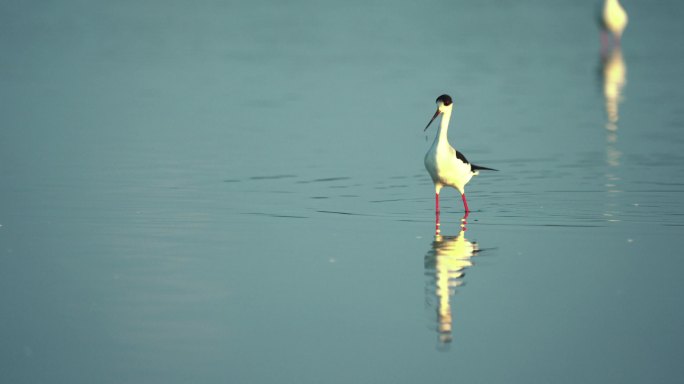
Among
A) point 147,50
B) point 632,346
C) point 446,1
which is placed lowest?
point 632,346

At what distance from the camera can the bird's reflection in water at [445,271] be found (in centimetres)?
789

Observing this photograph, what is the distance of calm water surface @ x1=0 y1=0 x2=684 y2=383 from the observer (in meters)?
7.38

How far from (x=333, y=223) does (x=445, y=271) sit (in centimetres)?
236

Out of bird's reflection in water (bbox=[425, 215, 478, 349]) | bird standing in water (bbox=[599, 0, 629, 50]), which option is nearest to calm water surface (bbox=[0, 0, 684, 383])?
bird's reflection in water (bbox=[425, 215, 478, 349])

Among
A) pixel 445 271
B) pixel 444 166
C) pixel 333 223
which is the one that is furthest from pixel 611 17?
A: pixel 445 271

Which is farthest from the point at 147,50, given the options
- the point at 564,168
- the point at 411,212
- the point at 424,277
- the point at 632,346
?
the point at 632,346

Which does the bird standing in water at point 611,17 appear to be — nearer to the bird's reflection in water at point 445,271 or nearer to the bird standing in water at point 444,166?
the bird standing in water at point 444,166

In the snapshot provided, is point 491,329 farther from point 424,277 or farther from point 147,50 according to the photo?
point 147,50

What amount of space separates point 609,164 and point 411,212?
3.92 metres

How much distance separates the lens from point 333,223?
11.5 m

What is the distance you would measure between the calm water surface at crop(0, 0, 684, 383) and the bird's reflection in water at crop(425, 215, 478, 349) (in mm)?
25

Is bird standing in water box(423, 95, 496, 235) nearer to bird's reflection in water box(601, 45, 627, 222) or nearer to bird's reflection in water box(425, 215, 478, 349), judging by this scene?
bird's reflection in water box(425, 215, 478, 349)

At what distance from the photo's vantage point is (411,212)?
12.3 meters

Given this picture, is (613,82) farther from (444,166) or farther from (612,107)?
(444,166)
